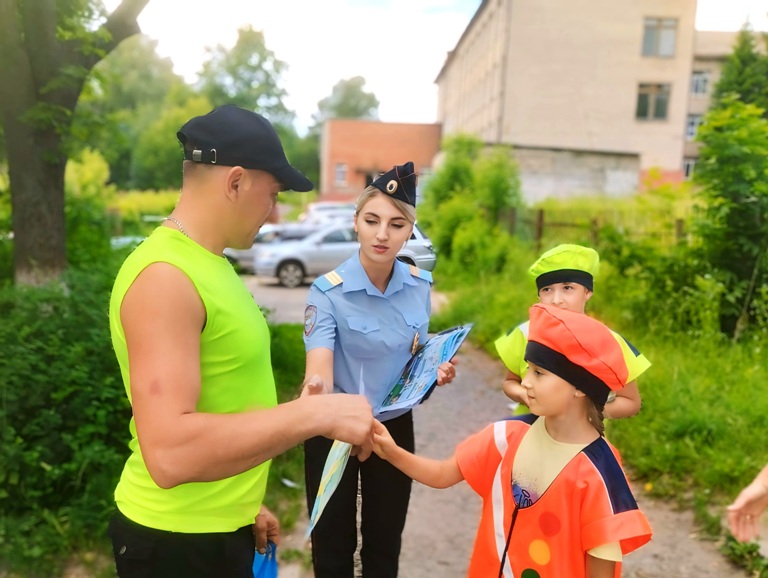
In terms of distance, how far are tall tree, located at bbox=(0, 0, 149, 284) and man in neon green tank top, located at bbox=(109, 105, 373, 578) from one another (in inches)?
170

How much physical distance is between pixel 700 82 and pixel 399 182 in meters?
43.3

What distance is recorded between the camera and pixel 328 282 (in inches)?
95.5

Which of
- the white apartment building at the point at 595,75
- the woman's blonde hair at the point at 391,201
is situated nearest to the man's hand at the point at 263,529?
the woman's blonde hair at the point at 391,201

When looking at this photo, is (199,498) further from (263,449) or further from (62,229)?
(62,229)

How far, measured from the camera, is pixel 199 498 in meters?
1.58

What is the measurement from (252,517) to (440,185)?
16.2m

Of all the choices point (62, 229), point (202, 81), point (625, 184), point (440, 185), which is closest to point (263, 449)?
point (62, 229)

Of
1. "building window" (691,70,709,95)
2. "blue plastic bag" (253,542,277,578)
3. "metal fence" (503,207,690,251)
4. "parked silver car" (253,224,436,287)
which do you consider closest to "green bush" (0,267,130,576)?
"blue plastic bag" (253,542,277,578)

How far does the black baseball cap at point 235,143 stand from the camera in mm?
1481

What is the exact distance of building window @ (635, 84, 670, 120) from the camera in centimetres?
3200

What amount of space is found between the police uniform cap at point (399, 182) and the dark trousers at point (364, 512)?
925 mm

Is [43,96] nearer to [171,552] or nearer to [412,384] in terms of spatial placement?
[412,384]

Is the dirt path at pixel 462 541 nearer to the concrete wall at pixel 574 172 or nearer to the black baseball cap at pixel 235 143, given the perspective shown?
the black baseball cap at pixel 235 143

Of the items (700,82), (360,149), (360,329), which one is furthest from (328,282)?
(700,82)
